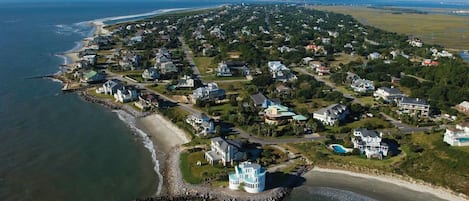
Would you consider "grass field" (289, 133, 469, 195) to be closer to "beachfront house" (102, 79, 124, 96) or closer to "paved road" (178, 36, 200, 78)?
"beachfront house" (102, 79, 124, 96)

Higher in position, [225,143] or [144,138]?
[225,143]

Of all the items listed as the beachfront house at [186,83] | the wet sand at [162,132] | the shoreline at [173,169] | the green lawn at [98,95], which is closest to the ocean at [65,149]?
the shoreline at [173,169]

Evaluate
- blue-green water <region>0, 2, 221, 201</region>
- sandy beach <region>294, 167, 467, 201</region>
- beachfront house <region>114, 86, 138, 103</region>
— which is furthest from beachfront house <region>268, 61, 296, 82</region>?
sandy beach <region>294, 167, 467, 201</region>

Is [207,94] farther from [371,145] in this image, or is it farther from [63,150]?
[371,145]

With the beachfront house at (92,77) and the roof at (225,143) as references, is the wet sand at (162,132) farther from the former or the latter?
the beachfront house at (92,77)

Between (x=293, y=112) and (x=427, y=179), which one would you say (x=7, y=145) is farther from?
(x=427, y=179)

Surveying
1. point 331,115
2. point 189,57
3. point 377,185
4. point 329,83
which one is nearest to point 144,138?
point 331,115

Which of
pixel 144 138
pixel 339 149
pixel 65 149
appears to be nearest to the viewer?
pixel 339 149
